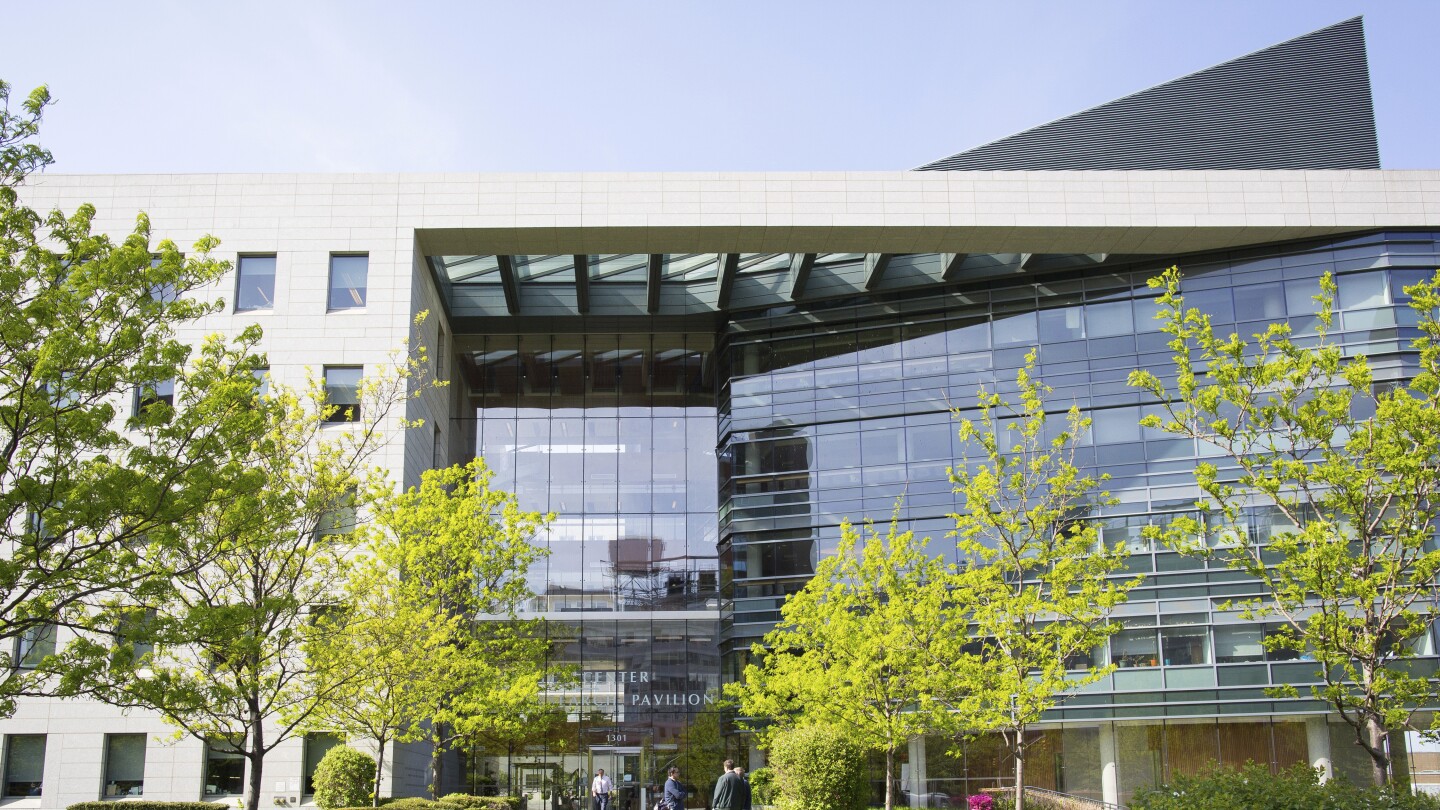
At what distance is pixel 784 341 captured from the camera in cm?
3816

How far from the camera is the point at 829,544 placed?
35.9 metres

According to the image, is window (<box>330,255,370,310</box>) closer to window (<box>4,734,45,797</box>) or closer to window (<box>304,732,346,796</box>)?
window (<box>304,732,346,796</box>)

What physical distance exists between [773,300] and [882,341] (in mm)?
3661

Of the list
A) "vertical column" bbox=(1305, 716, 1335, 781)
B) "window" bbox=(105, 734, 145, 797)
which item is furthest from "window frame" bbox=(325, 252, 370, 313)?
"vertical column" bbox=(1305, 716, 1335, 781)

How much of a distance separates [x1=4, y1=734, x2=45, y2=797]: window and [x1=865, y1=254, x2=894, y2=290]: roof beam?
24306 mm

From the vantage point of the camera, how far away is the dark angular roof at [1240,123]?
121 ft

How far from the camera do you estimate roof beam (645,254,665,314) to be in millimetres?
35625

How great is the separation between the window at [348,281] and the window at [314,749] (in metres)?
10.6

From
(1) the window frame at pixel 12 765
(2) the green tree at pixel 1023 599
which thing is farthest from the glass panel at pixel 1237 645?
(1) the window frame at pixel 12 765

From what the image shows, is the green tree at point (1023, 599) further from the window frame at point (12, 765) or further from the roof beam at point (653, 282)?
the window frame at point (12, 765)

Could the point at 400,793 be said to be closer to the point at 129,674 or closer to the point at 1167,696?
the point at 129,674

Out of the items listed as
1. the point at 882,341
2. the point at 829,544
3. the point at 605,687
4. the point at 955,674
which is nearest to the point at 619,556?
the point at 605,687

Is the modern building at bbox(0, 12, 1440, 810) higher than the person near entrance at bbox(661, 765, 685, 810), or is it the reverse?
the modern building at bbox(0, 12, 1440, 810)

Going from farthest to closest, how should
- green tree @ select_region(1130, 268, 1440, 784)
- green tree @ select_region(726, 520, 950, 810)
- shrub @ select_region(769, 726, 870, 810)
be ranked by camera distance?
shrub @ select_region(769, 726, 870, 810), green tree @ select_region(726, 520, 950, 810), green tree @ select_region(1130, 268, 1440, 784)
